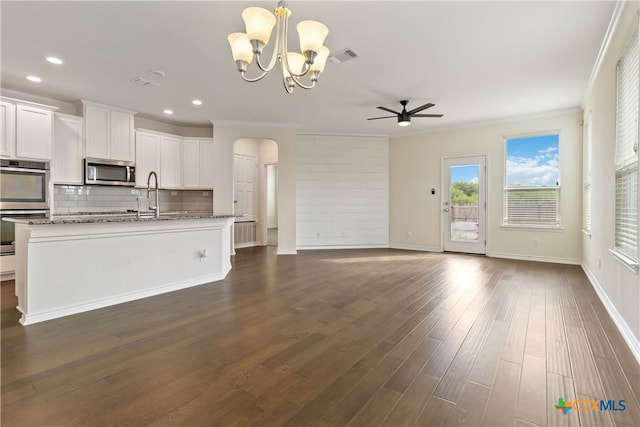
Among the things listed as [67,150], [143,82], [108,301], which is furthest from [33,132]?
[108,301]

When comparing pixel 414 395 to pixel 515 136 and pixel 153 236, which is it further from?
pixel 515 136

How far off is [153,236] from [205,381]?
231cm

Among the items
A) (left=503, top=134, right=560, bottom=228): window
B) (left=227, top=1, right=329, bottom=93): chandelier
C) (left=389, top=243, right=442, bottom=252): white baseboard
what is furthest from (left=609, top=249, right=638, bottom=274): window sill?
(left=389, top=243, right=442, bottom=252): white baseboard

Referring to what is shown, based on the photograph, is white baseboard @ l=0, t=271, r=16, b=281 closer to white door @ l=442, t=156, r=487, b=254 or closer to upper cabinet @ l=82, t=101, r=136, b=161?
upper cabinet @ l=82, t=101, r=136, b=161

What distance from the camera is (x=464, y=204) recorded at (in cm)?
685

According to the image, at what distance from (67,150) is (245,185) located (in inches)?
143

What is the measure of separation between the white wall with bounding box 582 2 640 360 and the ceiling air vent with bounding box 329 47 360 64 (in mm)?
2352

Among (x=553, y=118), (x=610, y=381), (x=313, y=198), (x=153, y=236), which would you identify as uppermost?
(x=553, y=118)

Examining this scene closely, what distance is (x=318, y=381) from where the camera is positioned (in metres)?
1.88

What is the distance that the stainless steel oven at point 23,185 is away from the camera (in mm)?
4293

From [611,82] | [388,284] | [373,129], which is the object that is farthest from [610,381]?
[373,129]

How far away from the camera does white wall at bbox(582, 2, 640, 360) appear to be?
2453 mm

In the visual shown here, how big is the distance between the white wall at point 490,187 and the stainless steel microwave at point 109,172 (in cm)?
577

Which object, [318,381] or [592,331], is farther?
[592,331]
